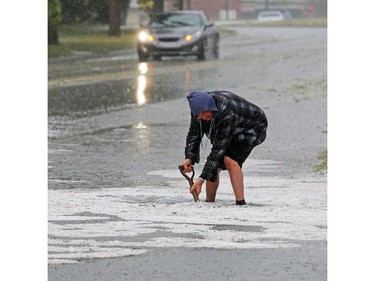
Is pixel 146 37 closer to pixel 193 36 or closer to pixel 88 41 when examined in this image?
pixel 193 36

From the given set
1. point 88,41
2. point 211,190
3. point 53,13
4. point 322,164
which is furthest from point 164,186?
point 88,41

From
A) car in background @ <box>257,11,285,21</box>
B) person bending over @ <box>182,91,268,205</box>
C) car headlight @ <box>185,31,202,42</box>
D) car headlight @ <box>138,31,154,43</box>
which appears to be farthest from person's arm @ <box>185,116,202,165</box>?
car in background @ <box>257,11,285,21</box>

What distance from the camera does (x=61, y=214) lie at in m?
10.5

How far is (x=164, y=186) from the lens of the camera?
12.5 meters

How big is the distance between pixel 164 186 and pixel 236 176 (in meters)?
1.85

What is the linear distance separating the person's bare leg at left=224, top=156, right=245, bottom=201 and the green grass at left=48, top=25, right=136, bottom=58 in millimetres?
25294

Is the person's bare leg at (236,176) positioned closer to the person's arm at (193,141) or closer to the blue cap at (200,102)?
the person's arm at (193,141)

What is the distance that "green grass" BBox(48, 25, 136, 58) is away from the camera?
128 feet

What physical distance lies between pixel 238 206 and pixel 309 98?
41.4ft

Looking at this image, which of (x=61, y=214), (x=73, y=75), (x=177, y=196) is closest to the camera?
(x=61, y=214)

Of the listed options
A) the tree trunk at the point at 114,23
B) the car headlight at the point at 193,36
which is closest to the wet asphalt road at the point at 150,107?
the car headlight at the point at 193,36
